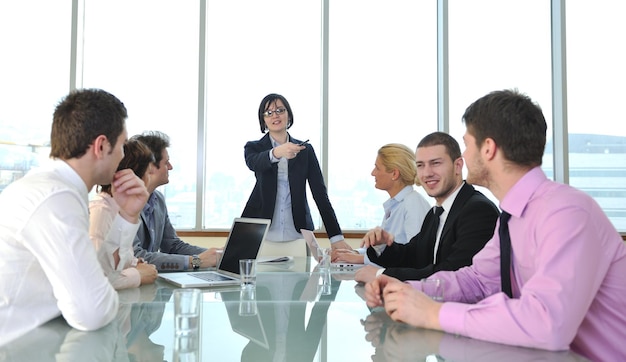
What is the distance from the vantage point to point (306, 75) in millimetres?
5535

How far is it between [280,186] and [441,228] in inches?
58.3

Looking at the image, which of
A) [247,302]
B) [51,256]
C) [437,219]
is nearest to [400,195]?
[437,219]

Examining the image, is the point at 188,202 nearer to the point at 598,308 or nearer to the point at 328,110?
the point at 328,110

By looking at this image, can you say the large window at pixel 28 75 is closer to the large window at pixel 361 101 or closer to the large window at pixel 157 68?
the large window at pixel 157 68

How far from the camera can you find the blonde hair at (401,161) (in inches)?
130

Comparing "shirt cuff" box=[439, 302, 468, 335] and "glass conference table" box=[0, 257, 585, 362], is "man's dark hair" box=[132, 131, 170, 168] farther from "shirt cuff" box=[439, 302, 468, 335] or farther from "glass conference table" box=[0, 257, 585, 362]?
"shirt cuff" box=[439, 302, 468, 335]

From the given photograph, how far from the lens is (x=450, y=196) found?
2.46 metres

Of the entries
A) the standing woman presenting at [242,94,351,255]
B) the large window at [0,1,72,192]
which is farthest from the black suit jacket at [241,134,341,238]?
the large window at [0,1,72,192]

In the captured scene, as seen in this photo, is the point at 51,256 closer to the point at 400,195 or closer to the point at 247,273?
the point at 247,273

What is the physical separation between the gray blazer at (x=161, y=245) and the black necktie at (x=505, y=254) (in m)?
1.63

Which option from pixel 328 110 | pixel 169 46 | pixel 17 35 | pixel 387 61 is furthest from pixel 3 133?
pixel 387 61

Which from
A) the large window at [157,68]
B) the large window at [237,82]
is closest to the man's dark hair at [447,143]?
the large window at [237,82]

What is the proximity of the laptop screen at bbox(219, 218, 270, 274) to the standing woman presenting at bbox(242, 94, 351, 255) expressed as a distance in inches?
37.2

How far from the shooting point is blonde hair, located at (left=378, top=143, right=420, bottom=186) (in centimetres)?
330
